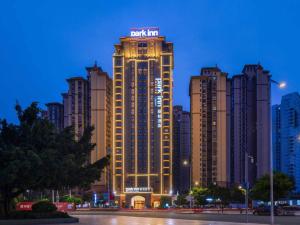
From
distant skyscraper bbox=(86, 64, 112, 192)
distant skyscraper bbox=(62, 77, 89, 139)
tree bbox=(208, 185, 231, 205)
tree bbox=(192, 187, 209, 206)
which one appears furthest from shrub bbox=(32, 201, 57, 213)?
distant skyscraper bbox=(62, 77, 89, 139)

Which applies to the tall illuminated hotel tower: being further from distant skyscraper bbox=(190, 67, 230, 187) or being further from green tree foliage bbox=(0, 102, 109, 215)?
green tree foliage bbox=(0, 102, 109, 215)

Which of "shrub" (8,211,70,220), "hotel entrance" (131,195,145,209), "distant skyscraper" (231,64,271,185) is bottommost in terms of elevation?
"hotel entrance" (131,195,145,209)

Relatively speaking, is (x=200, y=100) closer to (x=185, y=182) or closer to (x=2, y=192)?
(x=185, y=182)

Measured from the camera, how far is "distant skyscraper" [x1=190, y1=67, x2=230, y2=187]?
493 ft

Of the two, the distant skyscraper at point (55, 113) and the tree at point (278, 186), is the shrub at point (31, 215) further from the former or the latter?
the distant skyscraper at point (55, 113)

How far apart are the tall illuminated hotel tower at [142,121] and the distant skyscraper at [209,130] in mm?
7807

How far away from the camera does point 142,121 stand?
154m

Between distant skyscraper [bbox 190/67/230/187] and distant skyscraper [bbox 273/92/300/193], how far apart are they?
23.2m

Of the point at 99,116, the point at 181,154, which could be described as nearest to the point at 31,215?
the point at 99,116

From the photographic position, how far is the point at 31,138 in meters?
40.4

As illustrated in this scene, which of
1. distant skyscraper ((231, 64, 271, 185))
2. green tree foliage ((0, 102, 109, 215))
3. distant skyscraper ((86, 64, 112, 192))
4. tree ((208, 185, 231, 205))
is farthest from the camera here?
distant skyscraper ((86, 64, 112, 192))

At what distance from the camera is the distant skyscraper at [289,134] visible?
80.7m

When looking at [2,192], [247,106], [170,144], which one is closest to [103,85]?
[170,144]

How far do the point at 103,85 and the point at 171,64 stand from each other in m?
20.7
